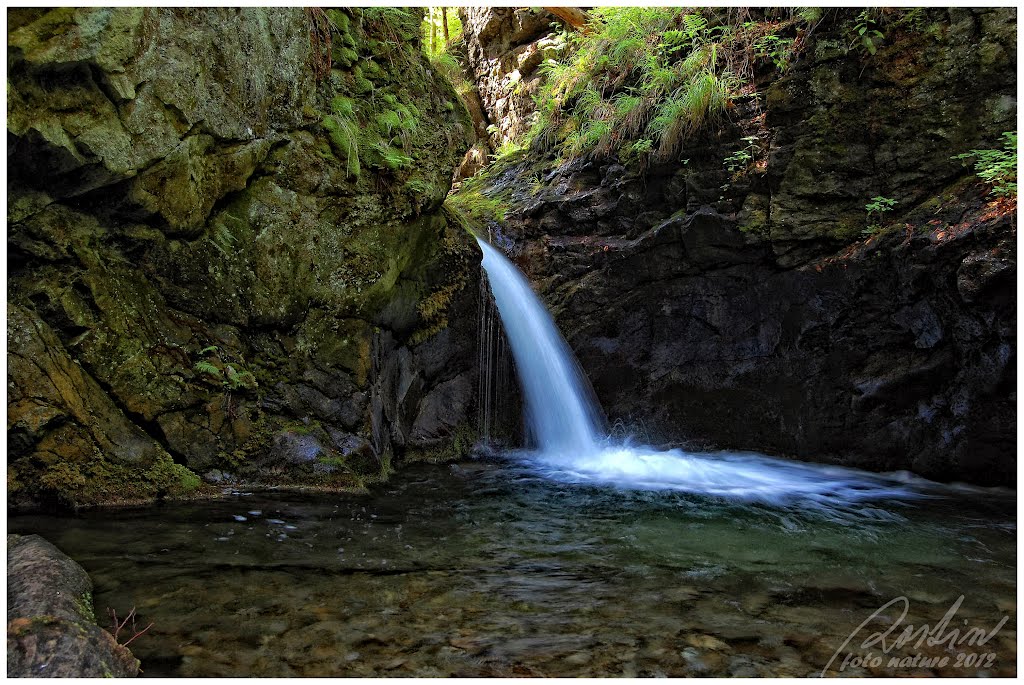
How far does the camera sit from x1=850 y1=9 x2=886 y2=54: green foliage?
7117mm

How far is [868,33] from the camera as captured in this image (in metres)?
7.19

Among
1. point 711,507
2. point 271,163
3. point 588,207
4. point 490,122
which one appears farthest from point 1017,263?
point 490,122

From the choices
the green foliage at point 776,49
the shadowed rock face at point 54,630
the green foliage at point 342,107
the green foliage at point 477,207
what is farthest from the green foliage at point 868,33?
the shadowed rock face at point 54,630

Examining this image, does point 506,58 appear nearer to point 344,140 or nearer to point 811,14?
point 811,14

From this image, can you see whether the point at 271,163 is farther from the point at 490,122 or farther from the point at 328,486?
the point at 490,122

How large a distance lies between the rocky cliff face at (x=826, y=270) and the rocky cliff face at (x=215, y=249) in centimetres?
299

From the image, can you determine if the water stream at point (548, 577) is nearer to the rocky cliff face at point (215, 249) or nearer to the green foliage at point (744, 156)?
the rocky cliff face at point (215, 249)

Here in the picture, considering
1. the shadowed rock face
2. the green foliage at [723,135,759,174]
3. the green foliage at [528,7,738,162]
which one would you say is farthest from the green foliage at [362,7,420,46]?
the shadowed rock face

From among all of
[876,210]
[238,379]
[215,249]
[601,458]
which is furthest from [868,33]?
[238,379]

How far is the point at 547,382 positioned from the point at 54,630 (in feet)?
20.8

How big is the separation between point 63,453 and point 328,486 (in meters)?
1.98

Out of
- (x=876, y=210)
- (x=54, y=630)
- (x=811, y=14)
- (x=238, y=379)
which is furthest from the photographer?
(x=811, y=14)

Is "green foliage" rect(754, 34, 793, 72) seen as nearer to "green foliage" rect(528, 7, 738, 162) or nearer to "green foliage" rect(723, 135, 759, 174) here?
"green foliage" rect(528, 7, 738, 162)

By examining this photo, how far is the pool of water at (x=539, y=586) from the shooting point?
2.41 m
